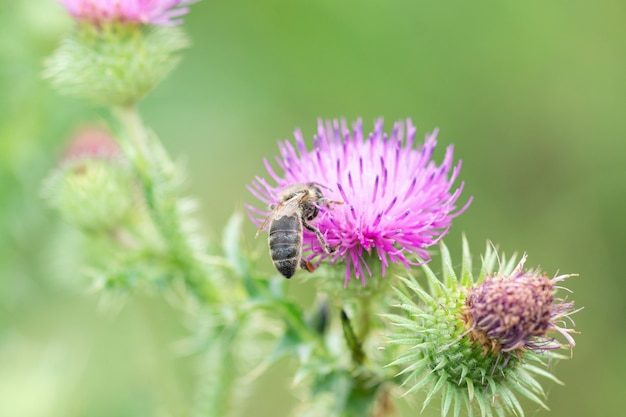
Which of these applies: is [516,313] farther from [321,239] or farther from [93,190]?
[93,190]

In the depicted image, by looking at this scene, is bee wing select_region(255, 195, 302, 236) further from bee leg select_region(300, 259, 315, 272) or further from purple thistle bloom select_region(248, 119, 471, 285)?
bee leg select_region(300, 259, 315, 272)

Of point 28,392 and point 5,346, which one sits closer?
point 28,392

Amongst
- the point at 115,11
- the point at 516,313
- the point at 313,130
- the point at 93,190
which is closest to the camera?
the point at 516,313

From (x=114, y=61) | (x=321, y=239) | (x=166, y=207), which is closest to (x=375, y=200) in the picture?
(x=321, y=239)

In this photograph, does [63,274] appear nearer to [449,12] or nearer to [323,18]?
[323,18]

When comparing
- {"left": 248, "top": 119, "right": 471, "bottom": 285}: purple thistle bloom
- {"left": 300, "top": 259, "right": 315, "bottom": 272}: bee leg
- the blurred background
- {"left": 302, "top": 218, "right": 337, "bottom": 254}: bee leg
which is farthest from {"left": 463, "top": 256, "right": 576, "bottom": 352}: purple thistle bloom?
the blurred background

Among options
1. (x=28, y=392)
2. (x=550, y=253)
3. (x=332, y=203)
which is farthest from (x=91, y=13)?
(x=550, y=253)
